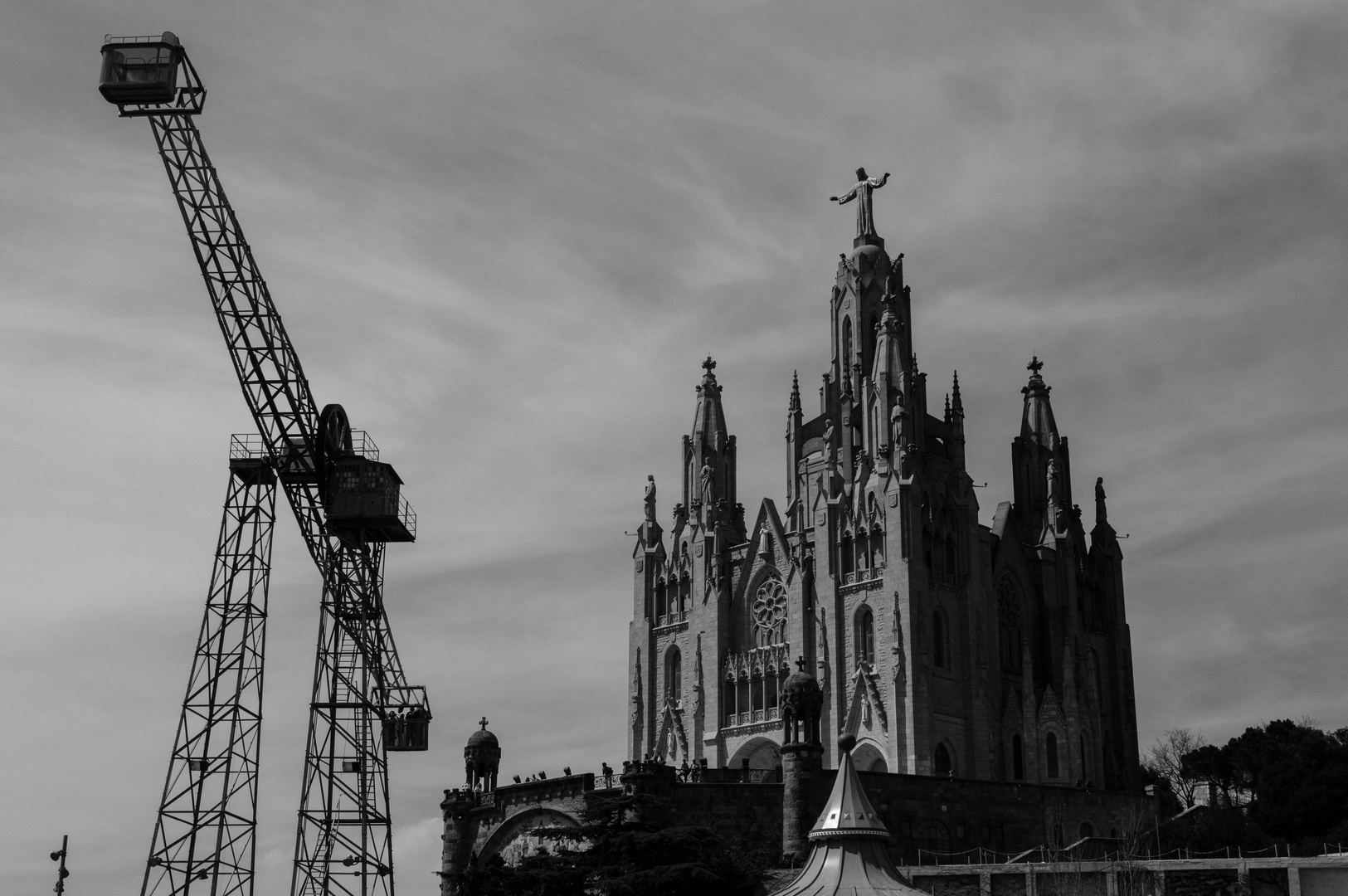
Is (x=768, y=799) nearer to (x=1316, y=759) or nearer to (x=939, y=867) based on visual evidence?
(x=939, y=867)

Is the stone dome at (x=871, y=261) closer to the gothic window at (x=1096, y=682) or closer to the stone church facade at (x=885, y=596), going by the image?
the stone church facade at (x=885, y=596)

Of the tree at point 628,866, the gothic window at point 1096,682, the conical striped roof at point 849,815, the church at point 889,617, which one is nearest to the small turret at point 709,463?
the church at point 889,617

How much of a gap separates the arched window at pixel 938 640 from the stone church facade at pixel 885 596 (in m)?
0.10

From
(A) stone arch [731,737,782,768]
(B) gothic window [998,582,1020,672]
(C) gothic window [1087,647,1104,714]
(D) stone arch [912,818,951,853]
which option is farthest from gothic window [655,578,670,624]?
(D) stone arch [912,818,951,853]

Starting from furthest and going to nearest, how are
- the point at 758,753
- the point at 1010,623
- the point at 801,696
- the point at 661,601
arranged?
1. the point at 661,601
2. the point at 1010,623
3. the point at 758,753
4. the point at 801,696

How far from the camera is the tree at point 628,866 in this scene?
45.4m

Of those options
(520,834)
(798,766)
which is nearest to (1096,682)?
(798,766)

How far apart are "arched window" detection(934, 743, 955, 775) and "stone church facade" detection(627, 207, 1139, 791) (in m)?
0.22

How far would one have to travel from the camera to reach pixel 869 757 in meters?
73.4

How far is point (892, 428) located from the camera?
78.1 m

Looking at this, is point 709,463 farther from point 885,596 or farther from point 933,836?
point 933,836

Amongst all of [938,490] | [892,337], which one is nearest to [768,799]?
[938,490]

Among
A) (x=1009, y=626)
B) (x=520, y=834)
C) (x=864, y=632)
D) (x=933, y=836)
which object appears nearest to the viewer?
(x=520, y=834)

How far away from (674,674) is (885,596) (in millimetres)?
14061
